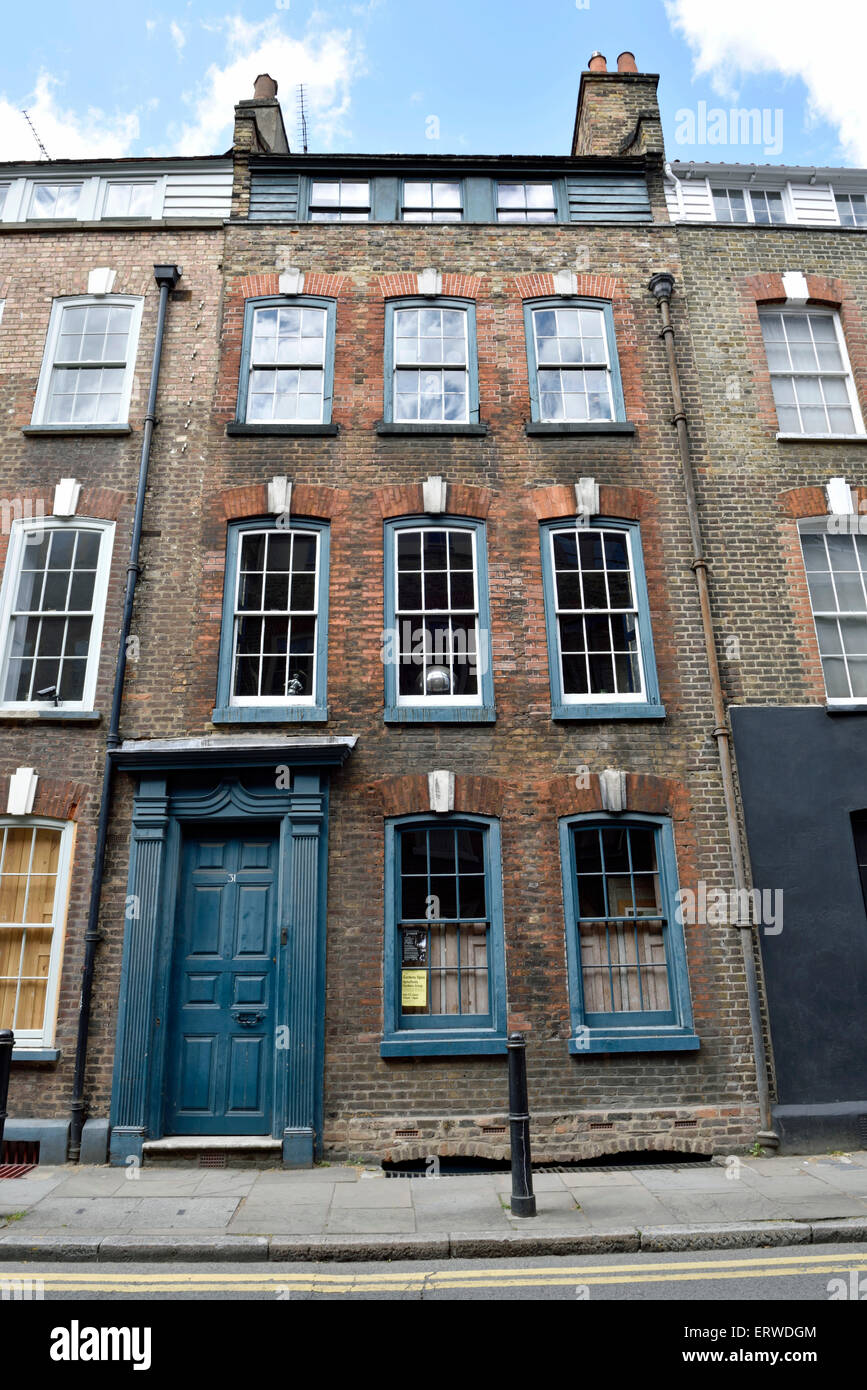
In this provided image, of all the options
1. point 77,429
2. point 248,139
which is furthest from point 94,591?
point 248,139

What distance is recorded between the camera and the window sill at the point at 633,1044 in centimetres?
865

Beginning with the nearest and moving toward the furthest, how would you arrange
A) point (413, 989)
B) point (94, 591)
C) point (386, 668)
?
point (413, 989), point (386, 668), point (94, 591)

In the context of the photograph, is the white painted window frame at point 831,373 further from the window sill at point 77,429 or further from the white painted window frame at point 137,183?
the white painted window frame at point 137,183

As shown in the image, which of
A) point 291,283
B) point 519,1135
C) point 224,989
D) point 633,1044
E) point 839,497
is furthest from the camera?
point 291,283

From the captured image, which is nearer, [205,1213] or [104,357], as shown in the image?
[205,1213]

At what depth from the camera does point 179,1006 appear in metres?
8.78

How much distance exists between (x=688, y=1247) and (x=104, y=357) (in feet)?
39.2

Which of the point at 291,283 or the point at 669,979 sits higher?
the point at 291,283

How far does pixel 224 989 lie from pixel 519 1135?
3.67m

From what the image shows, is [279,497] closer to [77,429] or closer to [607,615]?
[77,429]

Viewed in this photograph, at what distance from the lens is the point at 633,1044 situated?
28.5ft
